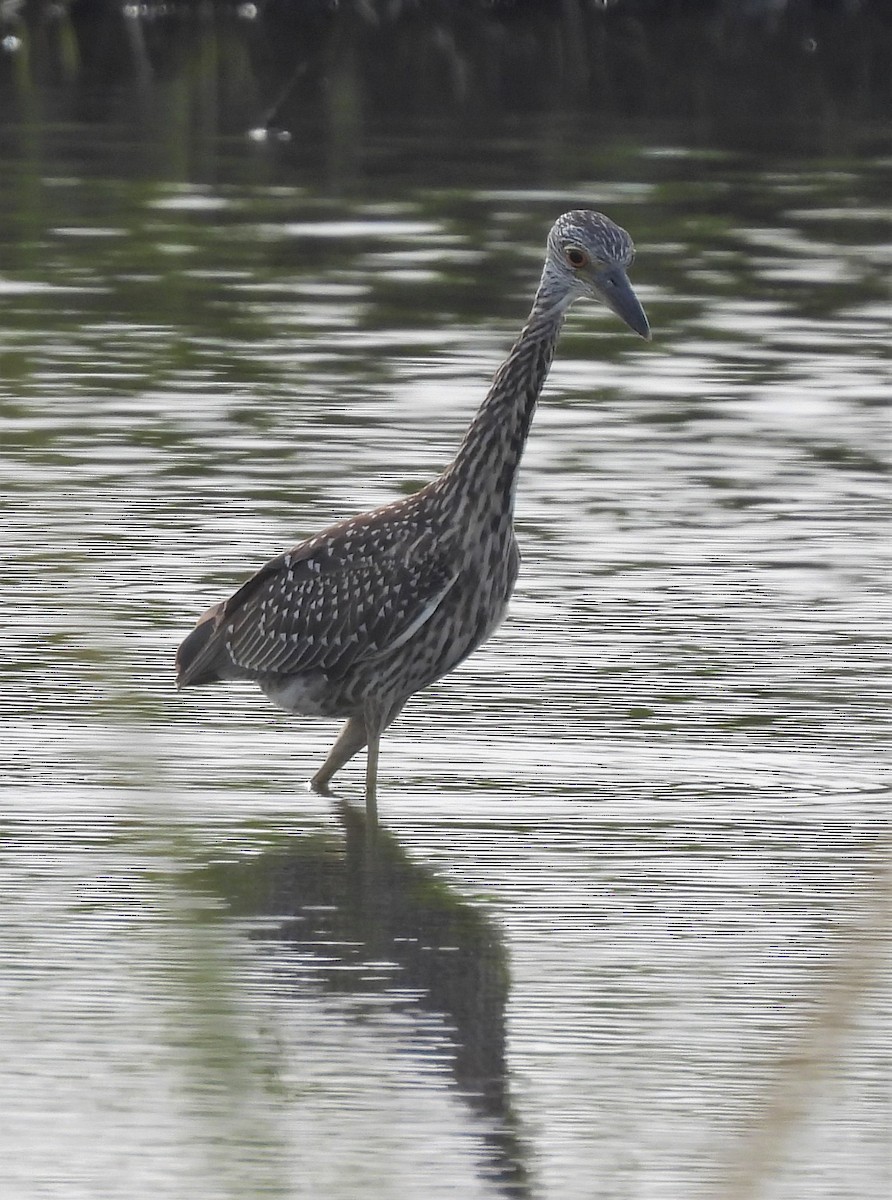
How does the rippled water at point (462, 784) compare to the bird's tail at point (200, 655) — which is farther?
the bird's tail at point (200, 655)

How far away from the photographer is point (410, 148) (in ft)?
80.2

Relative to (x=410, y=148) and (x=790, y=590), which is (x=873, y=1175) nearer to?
(x=790, y=590)

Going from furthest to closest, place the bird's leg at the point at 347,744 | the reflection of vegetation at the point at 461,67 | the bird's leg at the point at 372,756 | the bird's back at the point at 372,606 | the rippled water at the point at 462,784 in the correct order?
the reflection of vegetation at the point at 461,67 < the bird's leg at the point at 347,744 < the bird's leg at the point at 372,756 < the bird's back at the point at 372,606 < the rippled water at the point at 462,784

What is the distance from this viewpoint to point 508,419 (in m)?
7.86

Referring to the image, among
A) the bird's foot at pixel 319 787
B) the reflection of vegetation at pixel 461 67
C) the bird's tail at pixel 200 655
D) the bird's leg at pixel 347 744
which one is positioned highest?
the reflection of vegetation at pixel 461 67

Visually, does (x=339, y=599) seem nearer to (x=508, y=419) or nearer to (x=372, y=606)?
(x=372, y=606)

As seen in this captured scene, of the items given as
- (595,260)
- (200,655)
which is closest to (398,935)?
(200,655)

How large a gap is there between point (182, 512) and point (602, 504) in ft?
5.88

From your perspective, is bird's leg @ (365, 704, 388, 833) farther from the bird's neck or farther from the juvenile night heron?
the bird's neck

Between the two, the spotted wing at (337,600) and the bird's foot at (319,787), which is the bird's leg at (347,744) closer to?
the bird's foot at (319,787)

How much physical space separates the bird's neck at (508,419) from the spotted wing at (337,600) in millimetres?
193

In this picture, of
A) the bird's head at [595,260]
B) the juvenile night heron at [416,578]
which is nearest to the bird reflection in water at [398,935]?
the juvenile night heron at [416,578]

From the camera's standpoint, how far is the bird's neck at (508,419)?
7816 mm

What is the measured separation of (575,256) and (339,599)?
1170mm
